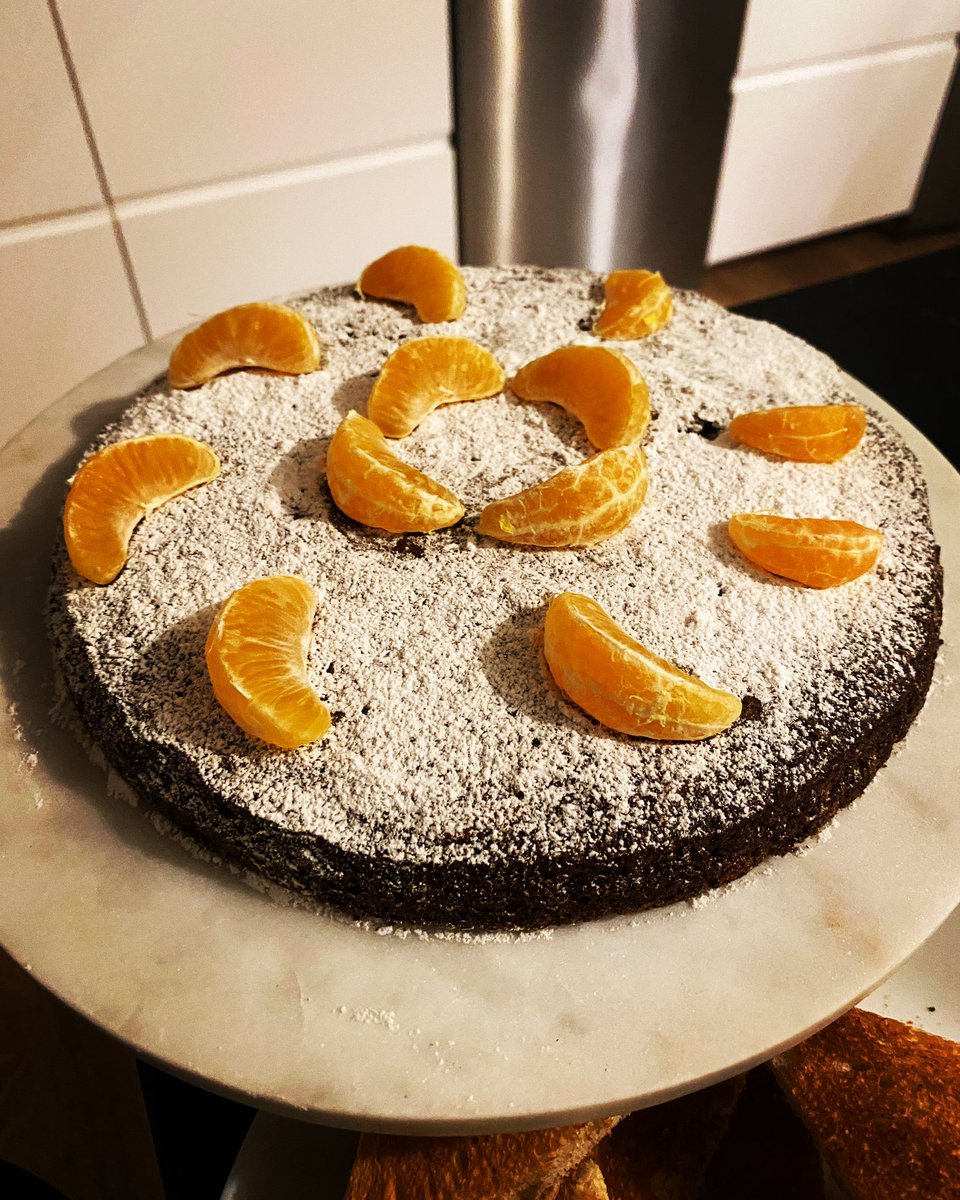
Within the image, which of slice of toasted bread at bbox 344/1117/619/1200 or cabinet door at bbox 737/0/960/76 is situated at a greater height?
cabinet door at bbox 737/0/960/76

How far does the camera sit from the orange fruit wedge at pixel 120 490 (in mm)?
1368

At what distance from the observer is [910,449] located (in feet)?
5.53

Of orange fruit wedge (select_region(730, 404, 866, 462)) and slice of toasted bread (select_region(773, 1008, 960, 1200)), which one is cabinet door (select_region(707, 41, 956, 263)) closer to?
orange fruit wedge (select_region(730, 404, 866, 462))

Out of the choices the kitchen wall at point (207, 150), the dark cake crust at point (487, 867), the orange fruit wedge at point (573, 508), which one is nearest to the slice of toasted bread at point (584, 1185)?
the dark cake crust at point (487, 867)

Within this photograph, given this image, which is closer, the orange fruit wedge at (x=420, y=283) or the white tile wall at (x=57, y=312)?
the orange fruit wedge at (x=420, y=283)

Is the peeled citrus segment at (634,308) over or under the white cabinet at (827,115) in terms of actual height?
over

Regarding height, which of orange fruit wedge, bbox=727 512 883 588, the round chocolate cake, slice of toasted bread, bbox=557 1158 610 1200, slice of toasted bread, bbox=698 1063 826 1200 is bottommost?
slice of toasted bread, bbox=698 1063 826 1200

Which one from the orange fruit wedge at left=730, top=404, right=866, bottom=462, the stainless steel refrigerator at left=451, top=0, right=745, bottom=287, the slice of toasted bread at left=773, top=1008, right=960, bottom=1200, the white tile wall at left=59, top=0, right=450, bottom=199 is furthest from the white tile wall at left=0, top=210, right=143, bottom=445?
the slice of toasted bread at left=773, top=1008, right=960, bottom=1200

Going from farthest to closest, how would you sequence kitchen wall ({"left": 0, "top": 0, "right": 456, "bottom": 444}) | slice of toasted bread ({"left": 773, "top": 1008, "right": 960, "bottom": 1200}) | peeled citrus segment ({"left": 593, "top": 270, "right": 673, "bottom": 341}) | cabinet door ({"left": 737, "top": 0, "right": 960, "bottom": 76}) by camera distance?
cabinet door ({"left": 737, "top": 0, "right": 960, "bottom": 76})
kitchen wall ({"left": 0, "top": 0, "right": 456, "bottom": 444})
peeled citrus segment ({"left": 593, "top": 270, "right": 673, "bottom": 341})
slice of toasted bread ({"left": 773, "top": 1008, "right": 960, "bottom": 1200})

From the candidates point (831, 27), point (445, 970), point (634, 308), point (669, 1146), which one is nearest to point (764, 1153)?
point (669, 1146)

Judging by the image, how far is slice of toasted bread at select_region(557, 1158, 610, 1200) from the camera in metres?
1.12

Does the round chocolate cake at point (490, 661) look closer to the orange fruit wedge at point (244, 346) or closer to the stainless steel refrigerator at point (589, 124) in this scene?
the orange fruit wedge at point (244, 346)

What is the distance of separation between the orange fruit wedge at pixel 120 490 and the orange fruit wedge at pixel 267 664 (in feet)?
0.79

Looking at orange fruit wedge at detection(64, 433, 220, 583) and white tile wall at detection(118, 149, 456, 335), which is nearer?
orange fruit wedge at detection(64, 433, 220, 583)
